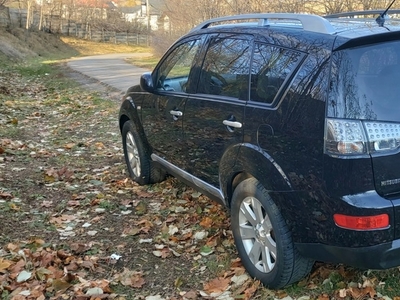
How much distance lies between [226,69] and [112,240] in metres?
1.92

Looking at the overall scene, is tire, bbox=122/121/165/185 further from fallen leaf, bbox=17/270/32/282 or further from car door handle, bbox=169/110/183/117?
fallen leaf, bbox=17/270/32/282

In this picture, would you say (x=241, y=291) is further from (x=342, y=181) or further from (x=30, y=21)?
(x=30, y=21)

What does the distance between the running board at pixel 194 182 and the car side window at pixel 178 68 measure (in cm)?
77

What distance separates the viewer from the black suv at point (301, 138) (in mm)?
2748

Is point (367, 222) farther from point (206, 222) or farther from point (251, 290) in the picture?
point (206, 222)

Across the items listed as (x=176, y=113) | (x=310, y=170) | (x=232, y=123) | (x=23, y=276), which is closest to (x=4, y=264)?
(x=23, y=276)

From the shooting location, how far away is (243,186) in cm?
348

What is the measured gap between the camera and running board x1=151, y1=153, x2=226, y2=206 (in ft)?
13.3

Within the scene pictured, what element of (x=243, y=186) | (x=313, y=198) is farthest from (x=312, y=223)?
(x=243, y=186)

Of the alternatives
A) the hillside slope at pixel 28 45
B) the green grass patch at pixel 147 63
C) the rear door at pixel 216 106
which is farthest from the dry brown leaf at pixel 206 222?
the hillside slope at pixel 28 45

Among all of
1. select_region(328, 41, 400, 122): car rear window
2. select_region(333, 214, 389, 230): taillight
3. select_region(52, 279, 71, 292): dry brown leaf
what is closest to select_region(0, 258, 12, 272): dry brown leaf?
select_region(52, 279, 71, 292): dry brown leaf

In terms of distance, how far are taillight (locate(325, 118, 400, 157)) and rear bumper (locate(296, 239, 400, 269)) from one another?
55cm

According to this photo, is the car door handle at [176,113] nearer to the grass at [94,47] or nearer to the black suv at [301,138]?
the black suv at [301,138]

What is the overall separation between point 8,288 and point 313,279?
230 cm
